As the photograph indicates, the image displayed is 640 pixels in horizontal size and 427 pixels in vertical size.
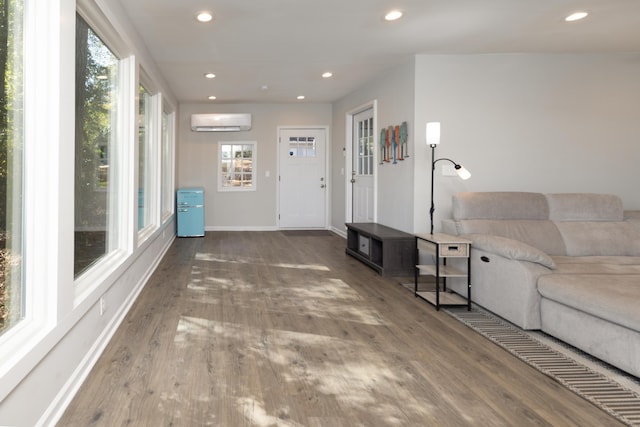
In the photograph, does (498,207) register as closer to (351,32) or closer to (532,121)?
(532,121)

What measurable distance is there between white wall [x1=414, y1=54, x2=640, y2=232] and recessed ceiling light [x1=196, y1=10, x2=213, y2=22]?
7.34ft

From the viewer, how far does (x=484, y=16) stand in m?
3.71

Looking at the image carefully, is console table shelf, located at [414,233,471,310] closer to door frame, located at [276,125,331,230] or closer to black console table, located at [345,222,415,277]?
black console table, located at [345,222,415,277]

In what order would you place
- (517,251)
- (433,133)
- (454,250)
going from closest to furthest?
(517,251) → (454,250) → (433,133)

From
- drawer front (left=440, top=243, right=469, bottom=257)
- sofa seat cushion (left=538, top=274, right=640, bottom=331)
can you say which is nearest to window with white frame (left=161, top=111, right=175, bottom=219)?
drawer front (left=440, top=243, right=469, bottom=257)

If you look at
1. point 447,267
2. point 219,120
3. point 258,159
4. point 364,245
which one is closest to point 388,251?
point 364,245

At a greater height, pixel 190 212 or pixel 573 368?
pixel 190 212

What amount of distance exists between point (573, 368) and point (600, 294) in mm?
440

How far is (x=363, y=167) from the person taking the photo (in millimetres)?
6926

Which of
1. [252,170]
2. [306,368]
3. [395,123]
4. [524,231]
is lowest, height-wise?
[306,368]

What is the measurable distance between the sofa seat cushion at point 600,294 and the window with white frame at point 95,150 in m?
2.85

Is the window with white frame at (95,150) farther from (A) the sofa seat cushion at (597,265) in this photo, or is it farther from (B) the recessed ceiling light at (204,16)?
(A) the sofa seat cushion at (597,265)

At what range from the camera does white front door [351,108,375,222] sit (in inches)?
258

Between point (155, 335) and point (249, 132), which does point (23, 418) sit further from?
point (249, 132)
